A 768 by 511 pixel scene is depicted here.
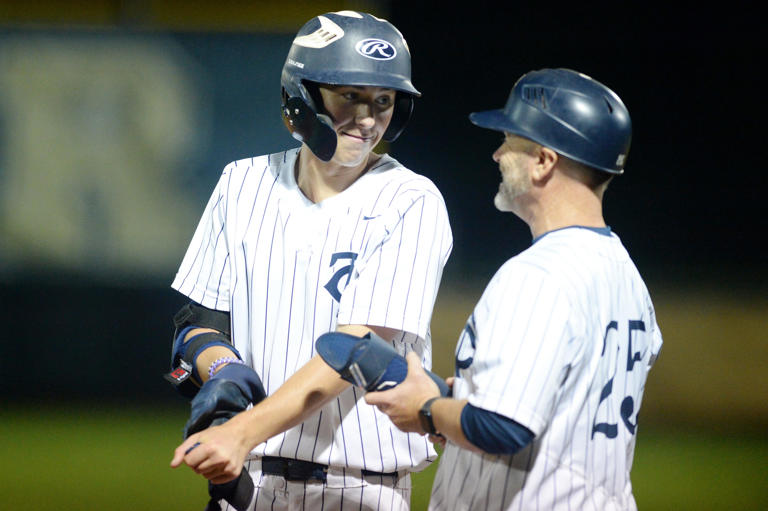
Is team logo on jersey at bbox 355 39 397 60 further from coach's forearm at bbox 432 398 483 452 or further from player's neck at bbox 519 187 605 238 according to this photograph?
coach's forearm at bbox 432 398 483 452

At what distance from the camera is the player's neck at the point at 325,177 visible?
7.12 feet

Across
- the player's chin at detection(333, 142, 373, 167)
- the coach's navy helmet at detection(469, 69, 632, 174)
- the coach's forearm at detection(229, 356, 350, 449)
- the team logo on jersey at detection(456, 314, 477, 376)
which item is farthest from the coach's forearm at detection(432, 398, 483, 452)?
the player's chin at detection(333, 142, 373, 167)

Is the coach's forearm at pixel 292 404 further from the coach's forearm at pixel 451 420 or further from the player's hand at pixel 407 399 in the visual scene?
the coach's forearm at pixel 451 420

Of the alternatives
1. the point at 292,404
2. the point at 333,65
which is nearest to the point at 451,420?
the point at 292,404

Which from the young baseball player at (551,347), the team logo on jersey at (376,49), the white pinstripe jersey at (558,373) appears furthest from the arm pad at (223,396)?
the team logo on jersey at (376,49)

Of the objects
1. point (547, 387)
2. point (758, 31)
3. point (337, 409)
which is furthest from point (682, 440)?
point (547, 387)

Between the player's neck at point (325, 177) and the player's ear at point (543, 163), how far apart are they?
0.56 meters

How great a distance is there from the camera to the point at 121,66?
5.38m

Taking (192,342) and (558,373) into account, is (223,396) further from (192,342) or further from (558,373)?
(558,373)

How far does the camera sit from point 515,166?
180 cm

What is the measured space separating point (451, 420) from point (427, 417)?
0.24ft

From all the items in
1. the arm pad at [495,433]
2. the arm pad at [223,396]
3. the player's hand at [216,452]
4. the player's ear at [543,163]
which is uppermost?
the player's ear at [543,163]

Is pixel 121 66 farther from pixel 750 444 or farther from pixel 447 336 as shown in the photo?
pixel 750 444

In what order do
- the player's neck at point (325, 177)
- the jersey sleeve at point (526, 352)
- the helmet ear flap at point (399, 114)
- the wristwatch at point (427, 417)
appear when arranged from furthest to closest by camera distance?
the helmet ear flap at point (399, 114) → the player's neck at point (325, 177) → the wristwatch at point (427, 417) → the jersey sleeve at point (526, 352)
